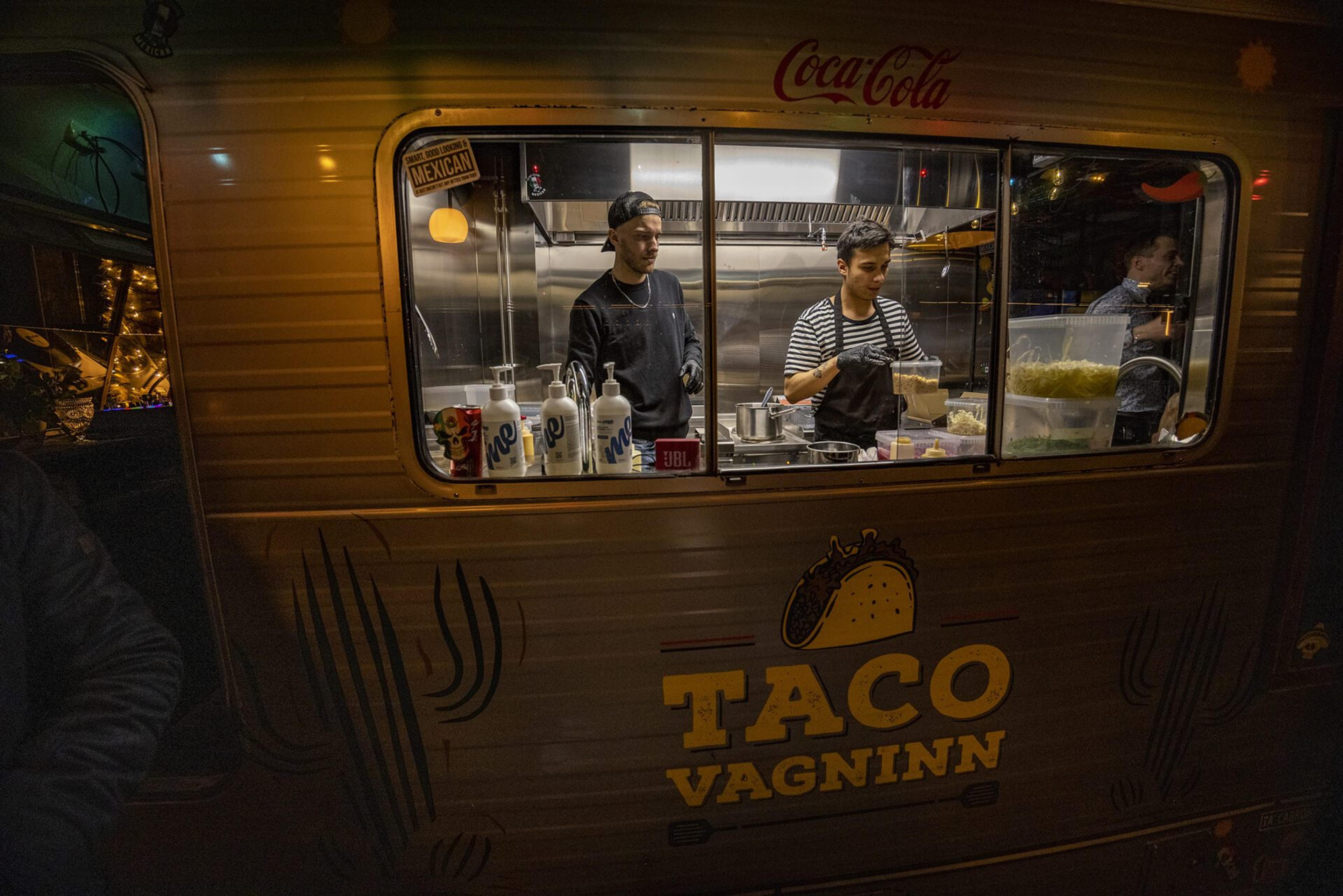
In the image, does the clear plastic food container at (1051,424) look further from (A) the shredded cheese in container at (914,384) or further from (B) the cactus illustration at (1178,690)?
(B) the cactus illustration at (1178,690)

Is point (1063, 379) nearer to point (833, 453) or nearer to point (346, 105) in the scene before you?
point (833, 453)

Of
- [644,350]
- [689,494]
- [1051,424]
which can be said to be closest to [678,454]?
[689,494]

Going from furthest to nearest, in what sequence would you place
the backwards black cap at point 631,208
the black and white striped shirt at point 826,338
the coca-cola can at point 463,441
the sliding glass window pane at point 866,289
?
the black and white striped shirt at point 826,338, the backwards black cap at point 631,208, the sliding glass window pane at point 866,289, the coca-cola can at point 463,441

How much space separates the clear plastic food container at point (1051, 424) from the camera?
1894 mm

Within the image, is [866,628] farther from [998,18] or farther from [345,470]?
[998,18]

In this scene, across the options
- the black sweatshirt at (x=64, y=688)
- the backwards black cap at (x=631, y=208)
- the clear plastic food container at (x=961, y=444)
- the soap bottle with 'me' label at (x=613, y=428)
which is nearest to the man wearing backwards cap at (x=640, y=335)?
the backwards black cap at (x=631, y=208)

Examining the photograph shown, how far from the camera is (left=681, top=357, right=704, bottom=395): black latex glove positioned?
214 cm

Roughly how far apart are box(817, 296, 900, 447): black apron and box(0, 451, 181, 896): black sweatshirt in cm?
256

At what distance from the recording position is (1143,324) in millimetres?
2094

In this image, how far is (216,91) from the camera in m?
1.47

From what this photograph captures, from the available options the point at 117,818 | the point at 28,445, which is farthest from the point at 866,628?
the point at 28,445

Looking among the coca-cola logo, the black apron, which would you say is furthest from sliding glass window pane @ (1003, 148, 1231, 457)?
the black apron

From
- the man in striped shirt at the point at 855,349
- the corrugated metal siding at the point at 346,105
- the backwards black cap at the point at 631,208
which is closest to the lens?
the corrugated metal siding at the point at 346,105

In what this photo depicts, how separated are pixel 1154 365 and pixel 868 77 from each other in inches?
62.3
